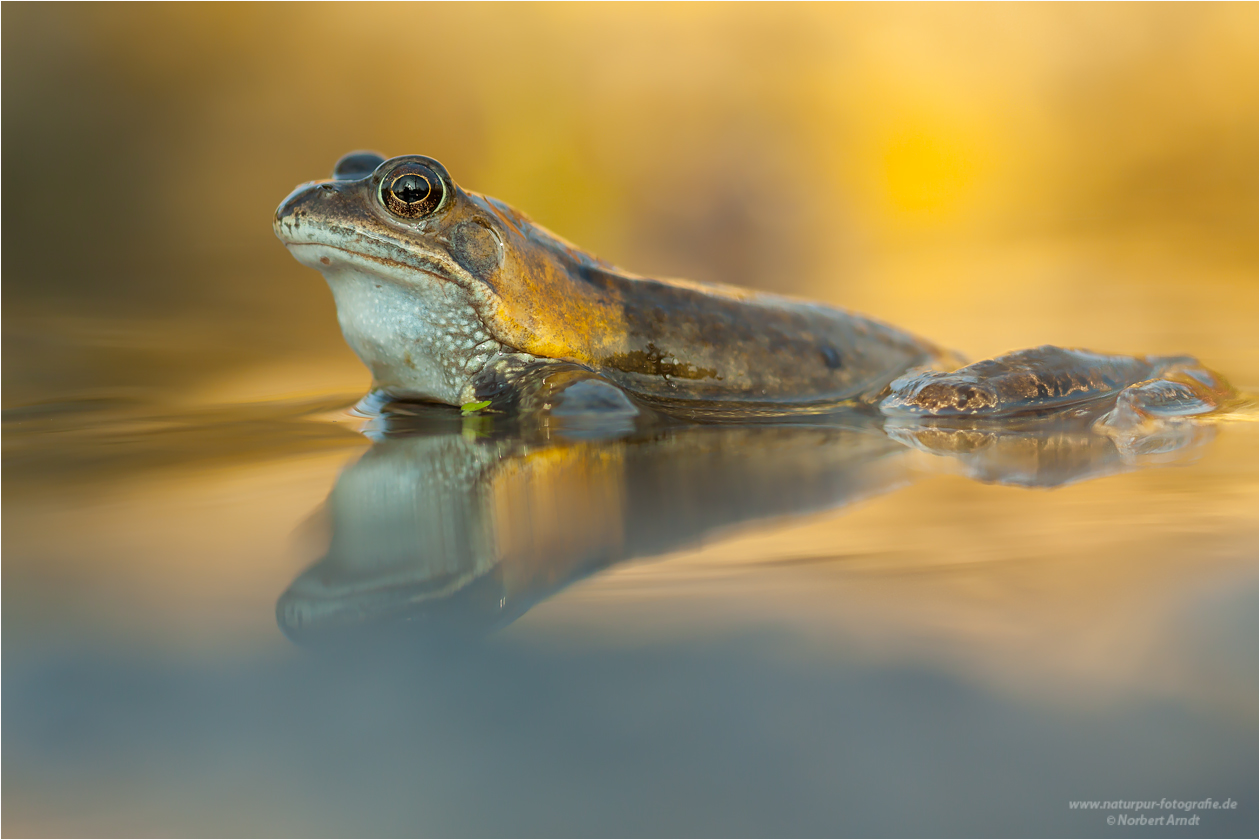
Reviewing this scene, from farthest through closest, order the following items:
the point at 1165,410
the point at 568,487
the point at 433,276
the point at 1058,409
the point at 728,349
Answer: the point at 728,349, the point at 1058,409, the point at 1165,410, the point at 433,276, the point at 568,487

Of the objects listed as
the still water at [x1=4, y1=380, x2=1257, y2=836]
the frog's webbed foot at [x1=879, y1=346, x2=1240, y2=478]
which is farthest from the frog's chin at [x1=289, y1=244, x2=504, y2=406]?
the frog's webbed foot at [x1=879, y1=346, x2=1240, y2=478]

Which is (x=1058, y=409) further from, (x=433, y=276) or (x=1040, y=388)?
(x=433, y=276)

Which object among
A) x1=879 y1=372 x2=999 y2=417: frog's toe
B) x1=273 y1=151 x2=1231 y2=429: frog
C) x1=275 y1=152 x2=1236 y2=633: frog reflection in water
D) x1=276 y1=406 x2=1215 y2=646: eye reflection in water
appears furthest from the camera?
x1=879 y1=372 x2=999 y2=417: frog's toe

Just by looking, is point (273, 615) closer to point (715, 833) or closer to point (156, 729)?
point (156, 729)

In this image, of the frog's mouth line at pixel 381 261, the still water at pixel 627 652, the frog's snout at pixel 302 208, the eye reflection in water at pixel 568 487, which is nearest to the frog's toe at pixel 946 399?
the eye reflection in water at pixel 568 487

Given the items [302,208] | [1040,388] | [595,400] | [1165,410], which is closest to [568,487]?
[595,400]

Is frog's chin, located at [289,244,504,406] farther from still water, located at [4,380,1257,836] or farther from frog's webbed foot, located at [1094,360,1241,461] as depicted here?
frog's webbed foot, located at [1094,360,1241,461]

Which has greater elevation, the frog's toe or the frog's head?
the frog's head
